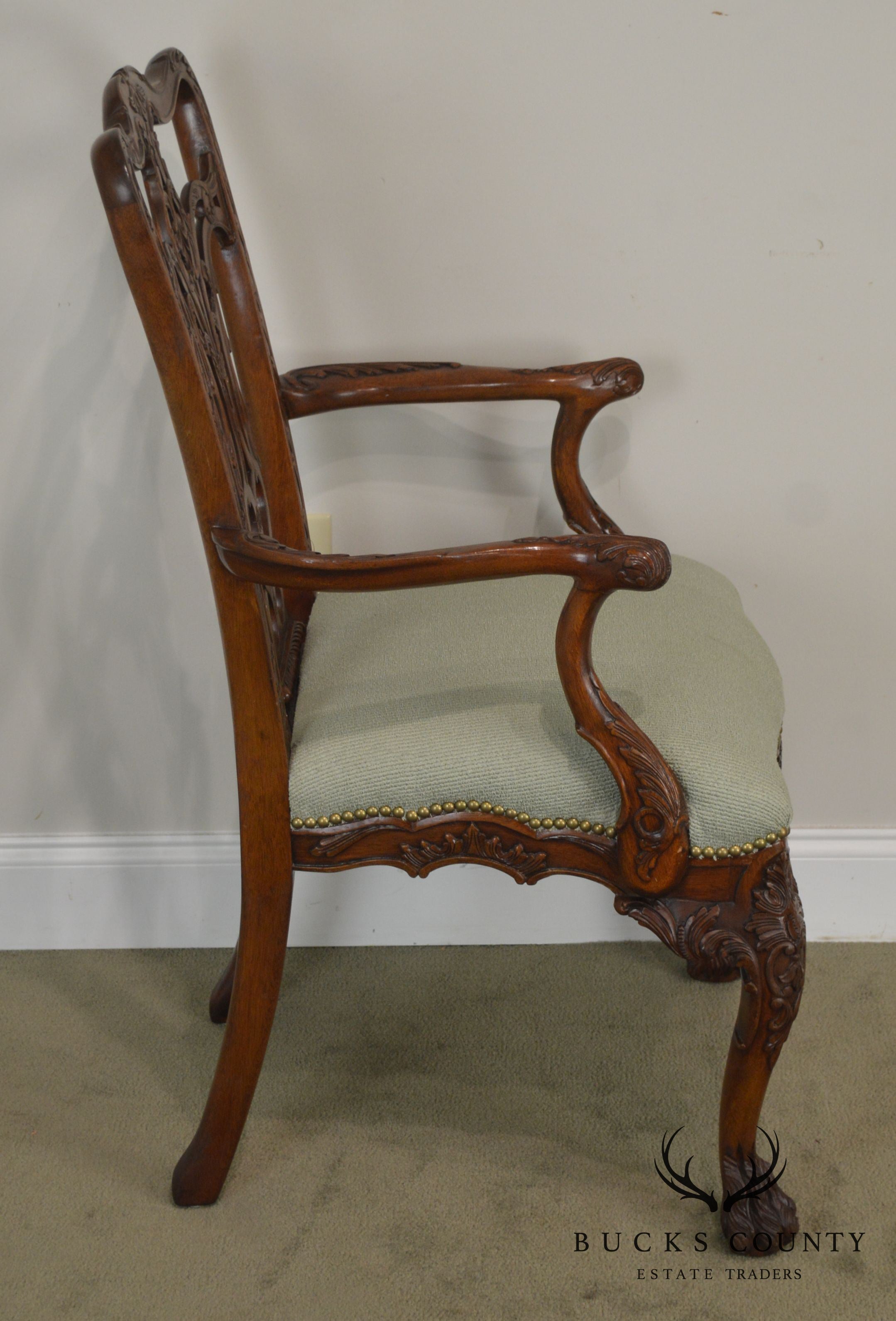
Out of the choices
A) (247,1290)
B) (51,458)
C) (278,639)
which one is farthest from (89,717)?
(247,1290)

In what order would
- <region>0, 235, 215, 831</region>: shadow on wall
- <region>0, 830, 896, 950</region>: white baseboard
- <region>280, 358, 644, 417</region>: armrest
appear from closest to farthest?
1. <region>280, 358, 644, 417</region>: armrest
2. <region>0, 235, 215, 831</region>: shadow on wall
3. <region>0, 830, 896, 950</region>: white baseboard

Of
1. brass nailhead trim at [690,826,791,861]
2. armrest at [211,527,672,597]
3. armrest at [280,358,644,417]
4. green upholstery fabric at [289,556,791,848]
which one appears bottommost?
brass nailhead trim at [690,826,791,861]

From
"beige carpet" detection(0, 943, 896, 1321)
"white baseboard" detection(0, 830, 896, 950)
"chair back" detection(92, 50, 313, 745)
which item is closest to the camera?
"chair back" detection(92, 50, 313, 745)

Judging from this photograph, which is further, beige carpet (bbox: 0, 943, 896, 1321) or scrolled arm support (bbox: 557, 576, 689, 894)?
beige carpet (bbox: 0, 943, 896, 1321)

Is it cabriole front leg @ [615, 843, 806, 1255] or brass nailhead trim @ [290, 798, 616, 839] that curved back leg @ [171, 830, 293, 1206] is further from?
cabriole front leg @ [615, 843, 806, 1255]

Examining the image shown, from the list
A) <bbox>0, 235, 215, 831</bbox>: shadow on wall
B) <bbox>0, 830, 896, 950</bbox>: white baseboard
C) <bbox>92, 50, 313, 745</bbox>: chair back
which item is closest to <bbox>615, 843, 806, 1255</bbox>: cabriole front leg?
<bbox>92, 50, 313, 745</bbox>: chair back

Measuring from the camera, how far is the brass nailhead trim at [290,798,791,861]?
1045 millimetres

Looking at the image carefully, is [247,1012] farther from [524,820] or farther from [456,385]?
[456,385]

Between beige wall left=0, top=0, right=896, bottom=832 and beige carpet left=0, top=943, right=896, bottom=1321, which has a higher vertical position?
beige wall left=0, top=0, right=896, bottom=832

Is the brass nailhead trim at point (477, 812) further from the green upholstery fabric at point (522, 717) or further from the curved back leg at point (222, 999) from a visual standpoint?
the curved back leg at point (222, 999)

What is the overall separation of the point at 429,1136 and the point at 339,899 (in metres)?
0.44

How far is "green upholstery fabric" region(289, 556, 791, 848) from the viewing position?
1.04m

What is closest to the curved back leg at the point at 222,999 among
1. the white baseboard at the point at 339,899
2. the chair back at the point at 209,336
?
the white baseboard at the point at 339,899

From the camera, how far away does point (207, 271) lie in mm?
1156
